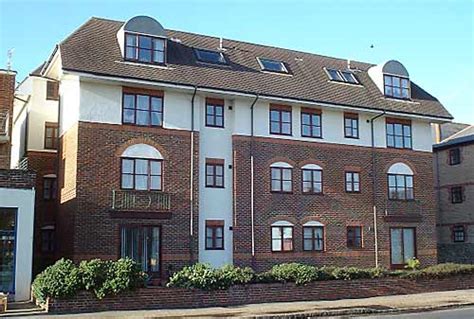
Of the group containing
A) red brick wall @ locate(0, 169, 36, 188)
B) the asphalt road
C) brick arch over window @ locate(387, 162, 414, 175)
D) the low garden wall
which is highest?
brick arch over window @ locate(387, 162, 414, 175)

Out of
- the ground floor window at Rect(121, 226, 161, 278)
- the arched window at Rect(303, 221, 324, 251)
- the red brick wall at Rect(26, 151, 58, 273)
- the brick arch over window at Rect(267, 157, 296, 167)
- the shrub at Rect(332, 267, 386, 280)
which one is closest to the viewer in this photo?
the shrub at Rect(332, 267, 386, 280)

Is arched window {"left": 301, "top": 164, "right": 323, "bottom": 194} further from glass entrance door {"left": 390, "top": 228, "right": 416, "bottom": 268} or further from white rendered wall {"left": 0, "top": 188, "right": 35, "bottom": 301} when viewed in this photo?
white rendered wall {"left": 0, "top": 188, "right": 35, "bottom": 301}

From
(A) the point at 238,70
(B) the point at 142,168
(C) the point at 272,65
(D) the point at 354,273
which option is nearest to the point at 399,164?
(C) the point at 272,65

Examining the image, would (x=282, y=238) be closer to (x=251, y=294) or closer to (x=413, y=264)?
(x=251, y=294)

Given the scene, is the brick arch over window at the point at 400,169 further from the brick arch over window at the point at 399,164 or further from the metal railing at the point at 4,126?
the metal railing at the point at 4,126

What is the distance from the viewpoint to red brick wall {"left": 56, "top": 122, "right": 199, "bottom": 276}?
70.7ft

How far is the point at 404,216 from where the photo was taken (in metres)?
28.4

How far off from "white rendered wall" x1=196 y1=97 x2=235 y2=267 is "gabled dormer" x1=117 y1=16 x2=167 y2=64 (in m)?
2.58

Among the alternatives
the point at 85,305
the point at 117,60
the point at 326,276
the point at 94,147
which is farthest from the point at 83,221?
the point at 326,276

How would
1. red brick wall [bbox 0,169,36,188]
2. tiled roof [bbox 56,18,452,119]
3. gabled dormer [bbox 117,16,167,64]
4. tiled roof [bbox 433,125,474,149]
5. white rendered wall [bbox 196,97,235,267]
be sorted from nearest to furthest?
red brick wall [bbox 0,169,36,188] < tiled roof [bbox 56,18,452,119] < gabled dormer [bbox 117,16,167,64] < white rendered wall [bbox 196,97,235,267] < tiled roof [bbox 433,125,474,149]

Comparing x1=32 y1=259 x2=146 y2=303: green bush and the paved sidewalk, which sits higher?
x1=32 y1=259 x2=146 y2=303: green bush

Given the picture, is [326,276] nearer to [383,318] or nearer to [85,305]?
[383,318]

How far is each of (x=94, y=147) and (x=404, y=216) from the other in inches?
598

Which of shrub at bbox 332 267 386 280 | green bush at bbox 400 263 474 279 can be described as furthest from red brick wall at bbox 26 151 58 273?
green bush at bbox 400 263 474 279
